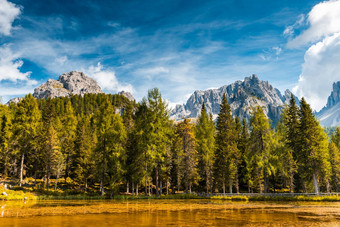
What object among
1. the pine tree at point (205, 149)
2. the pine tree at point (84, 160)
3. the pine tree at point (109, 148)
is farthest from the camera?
the pine tree at point (84, 160)

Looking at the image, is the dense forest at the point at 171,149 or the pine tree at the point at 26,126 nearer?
the dense forest at the point at 171,149

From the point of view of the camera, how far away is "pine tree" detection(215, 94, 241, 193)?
41.4 meters

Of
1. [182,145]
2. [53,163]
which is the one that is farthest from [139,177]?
[53,163]

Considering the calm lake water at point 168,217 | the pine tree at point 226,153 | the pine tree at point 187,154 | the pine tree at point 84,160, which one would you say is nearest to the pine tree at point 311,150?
the pine tree at point 226,153

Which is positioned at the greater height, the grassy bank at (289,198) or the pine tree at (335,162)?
the pine tree at (335,162)

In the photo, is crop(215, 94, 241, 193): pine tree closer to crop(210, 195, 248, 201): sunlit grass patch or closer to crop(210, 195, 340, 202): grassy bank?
crop(210, 195, 248, 201): sunlit grass patch

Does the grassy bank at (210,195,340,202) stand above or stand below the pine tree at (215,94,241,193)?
below

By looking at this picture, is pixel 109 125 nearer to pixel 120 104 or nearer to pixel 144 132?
pixel 144 132

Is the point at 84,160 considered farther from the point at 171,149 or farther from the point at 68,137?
the point at 171,149

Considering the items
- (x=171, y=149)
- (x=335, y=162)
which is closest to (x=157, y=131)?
(x=171, y=149)

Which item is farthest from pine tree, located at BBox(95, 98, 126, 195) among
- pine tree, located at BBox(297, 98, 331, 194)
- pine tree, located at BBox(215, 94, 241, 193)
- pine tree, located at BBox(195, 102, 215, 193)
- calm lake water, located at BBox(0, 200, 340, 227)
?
pine tree, located at BBox(297, 98, 331, 194)

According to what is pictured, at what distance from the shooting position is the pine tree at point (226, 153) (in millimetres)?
41375

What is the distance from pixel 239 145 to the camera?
5075 centimetres

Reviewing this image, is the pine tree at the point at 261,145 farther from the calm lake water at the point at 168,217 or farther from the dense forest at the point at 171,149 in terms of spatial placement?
the calm lake water at the point at 168,217
